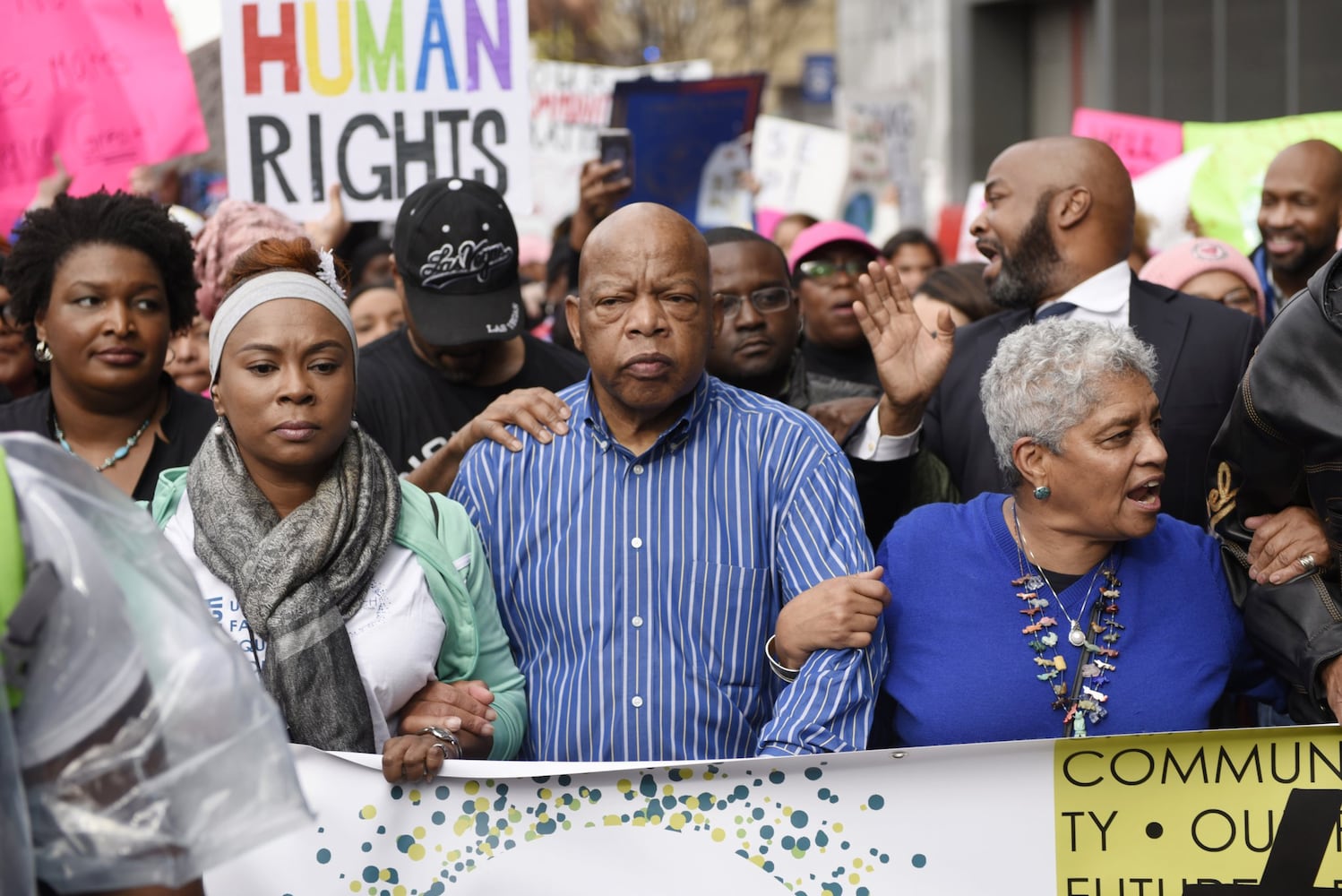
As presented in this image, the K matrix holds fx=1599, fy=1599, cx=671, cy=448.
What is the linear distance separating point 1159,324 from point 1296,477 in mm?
1268

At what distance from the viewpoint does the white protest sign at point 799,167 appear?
11.9 meters

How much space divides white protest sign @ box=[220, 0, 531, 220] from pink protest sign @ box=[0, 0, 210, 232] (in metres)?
0.67

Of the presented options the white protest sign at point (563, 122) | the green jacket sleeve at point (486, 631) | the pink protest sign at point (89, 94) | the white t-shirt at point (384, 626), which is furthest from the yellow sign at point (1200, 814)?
the white protest sign at point (563, 122)

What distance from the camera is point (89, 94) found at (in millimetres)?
6141

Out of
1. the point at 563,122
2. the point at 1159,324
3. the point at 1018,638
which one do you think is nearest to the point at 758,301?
the point at 1159,324

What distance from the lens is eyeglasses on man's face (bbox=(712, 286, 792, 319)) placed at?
4.73 m

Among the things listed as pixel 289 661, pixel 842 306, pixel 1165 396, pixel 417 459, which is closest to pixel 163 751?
pixel 289 661

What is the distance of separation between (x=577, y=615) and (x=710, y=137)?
489 centimetres

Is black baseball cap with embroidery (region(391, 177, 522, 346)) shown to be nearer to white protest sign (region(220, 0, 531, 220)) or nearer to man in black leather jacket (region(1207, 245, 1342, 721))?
white protest sign (region(220, 0, 531, 220))

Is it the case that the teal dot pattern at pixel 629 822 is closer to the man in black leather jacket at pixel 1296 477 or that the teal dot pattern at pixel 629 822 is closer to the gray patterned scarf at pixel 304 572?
the gray patterned scarf at pixel 304 572

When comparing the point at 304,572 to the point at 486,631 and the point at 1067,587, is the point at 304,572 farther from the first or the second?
the point at 1067,587

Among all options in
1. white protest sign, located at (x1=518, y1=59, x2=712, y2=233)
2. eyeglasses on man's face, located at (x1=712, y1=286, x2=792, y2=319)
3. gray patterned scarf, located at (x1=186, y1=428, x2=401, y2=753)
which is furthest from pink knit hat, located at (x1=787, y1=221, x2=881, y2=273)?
white protest sign, located at (x1=518, y1=59, x2=712, y2=233)

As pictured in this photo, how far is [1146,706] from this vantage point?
3.31m

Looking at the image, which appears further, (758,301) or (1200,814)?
(758,301)
